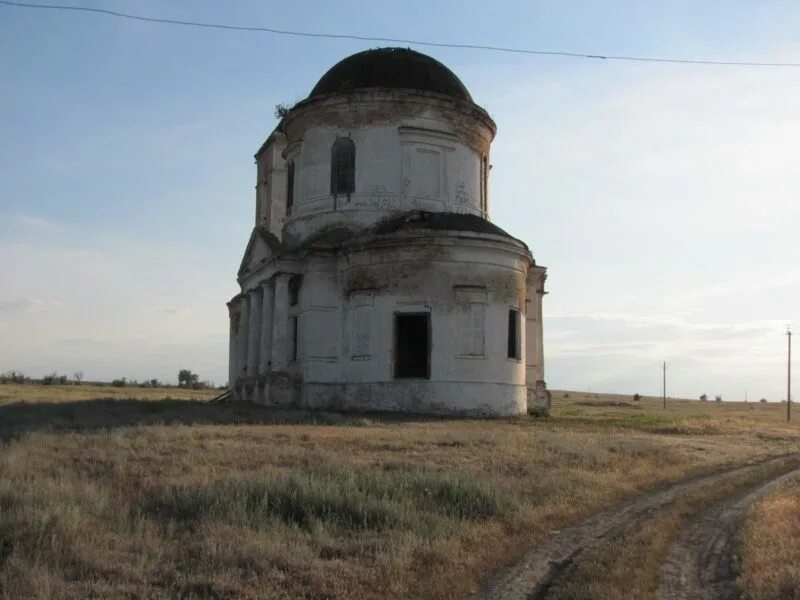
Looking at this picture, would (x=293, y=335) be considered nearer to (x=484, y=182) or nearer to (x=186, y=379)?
(x=484, y=182)

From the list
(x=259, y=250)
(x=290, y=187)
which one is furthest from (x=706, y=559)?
(x=290, y=187)

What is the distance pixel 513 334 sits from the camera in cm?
2567

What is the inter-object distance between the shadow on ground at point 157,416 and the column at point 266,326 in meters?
2.16

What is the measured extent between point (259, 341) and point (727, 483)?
61.5 feet

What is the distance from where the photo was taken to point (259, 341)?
2941 cm

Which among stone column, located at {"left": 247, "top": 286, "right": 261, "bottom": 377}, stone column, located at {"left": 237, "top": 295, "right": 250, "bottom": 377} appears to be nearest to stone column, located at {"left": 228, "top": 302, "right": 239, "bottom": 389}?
stone column, located at {"left": 237, "top": 295, "right": 250, "bottom": 377}

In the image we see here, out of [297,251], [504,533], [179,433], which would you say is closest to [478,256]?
[297,251]

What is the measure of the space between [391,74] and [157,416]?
13.7 m

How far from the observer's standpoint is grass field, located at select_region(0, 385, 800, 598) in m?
7.11

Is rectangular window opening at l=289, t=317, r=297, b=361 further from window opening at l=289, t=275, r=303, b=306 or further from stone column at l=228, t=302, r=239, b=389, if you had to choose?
stone column at l=228, t=302, r=239, b=389

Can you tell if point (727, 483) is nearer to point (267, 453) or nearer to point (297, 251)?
point (267, 453)

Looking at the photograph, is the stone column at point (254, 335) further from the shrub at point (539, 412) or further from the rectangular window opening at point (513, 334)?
the shrub at point (539, 412)

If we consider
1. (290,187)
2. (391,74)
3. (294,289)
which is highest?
(391,74)

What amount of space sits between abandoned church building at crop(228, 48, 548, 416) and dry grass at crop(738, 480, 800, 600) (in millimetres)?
13436
